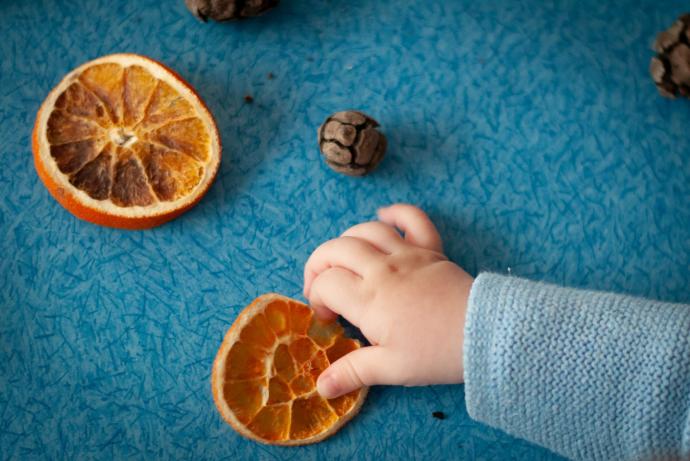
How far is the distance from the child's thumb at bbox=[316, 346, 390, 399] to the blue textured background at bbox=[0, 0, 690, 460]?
8 centimetres

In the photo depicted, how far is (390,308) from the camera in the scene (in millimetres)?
894

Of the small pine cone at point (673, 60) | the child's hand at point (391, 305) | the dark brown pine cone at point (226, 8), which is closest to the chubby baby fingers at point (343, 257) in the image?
the child's hand at point (391, 305)

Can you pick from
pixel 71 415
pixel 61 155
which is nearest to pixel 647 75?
pixel 61 155

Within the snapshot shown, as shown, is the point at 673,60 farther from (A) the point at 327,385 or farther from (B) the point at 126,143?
(B) the point at 126,143

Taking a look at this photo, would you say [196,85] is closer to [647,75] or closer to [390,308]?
[390,308]

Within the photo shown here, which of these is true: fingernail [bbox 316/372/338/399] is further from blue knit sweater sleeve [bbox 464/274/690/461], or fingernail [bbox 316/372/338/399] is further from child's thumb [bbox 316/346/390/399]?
blue knit sweater sleeve [bbox 464/274/690/461]

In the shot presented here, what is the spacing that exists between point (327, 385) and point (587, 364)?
0.31 m

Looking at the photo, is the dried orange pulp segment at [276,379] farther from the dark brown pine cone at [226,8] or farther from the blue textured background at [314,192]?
the dark brown pine cone at [226,8]

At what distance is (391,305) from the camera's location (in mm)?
894

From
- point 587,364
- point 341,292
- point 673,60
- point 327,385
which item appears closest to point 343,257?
point 341,292

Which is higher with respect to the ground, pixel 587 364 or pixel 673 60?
pixel 673 60

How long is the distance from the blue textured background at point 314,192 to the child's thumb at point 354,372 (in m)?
0.08

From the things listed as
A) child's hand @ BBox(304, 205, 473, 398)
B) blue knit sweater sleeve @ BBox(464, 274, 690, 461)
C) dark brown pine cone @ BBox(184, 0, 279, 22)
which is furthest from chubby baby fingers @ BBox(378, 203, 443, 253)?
dark brown pine cone @ BBox(184, 0, 279, 22)

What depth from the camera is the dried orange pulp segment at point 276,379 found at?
959mm
